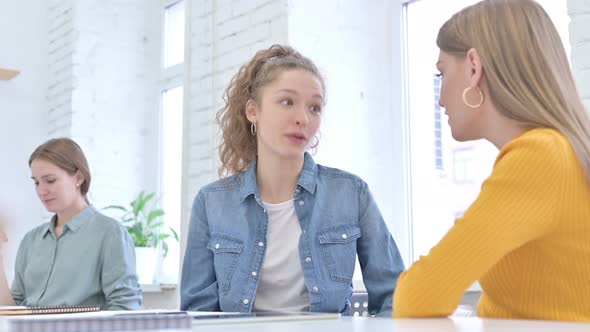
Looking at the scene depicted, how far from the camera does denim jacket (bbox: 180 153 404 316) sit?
1697mm

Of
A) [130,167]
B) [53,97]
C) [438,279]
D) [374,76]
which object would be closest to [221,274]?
[438,279]

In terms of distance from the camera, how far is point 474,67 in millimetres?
1248

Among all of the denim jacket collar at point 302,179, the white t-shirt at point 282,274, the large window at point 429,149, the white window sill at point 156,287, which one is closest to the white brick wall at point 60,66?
the white window sill at point 156,287

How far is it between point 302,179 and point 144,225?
2.89 m

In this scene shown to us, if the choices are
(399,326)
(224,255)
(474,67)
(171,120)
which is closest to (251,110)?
(224,255)

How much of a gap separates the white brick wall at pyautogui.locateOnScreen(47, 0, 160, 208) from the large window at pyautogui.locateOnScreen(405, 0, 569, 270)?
2.13 meters

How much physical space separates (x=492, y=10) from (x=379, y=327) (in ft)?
1.95

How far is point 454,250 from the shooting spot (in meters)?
1.07

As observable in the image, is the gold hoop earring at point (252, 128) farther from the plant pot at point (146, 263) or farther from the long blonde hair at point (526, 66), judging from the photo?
the plant pot at point (146, 263)

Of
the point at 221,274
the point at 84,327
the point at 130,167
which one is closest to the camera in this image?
the point at 84,327

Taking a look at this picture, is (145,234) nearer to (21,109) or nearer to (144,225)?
(144,225)

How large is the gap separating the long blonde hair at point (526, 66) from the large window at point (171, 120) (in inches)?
138

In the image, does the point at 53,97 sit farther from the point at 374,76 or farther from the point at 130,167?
the point at 374,76

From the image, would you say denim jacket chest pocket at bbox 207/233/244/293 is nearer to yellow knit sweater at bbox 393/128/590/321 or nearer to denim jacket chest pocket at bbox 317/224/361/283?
denim jacket chest pocket at bbox 317/224/361/283
